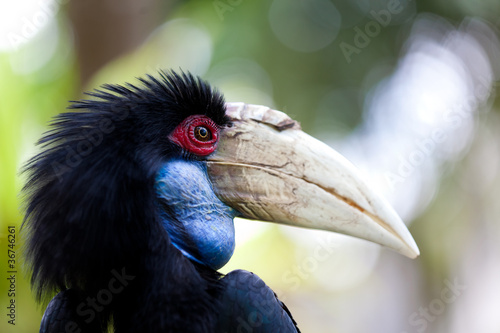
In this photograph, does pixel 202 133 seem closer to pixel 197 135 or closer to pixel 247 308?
pixel 197 135

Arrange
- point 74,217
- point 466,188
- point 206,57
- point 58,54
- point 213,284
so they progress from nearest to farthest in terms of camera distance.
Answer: point 74,217 < point 213,284 < point 58,54 < point 206,57 < point 466,188

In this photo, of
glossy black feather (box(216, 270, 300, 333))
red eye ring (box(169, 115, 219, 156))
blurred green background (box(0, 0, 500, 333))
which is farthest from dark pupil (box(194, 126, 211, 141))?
blurred green background (box(0, 0, 500, 333))

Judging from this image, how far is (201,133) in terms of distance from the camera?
8.21ft

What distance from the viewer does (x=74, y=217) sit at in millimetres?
2133

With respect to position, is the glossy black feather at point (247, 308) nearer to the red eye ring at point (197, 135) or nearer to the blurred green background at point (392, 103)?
the red eye ring at point (197, 135)

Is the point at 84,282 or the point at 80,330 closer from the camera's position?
the point at 84,282

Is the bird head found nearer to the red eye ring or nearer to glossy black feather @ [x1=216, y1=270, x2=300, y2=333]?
the red eye ring

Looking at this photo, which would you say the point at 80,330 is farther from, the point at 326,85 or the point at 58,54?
the point at 326,85

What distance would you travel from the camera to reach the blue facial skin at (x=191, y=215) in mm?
2318

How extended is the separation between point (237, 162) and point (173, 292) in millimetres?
Result: 687

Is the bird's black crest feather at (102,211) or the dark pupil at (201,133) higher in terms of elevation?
the dark pupil at (201,133)

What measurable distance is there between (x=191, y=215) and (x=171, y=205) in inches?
4.1

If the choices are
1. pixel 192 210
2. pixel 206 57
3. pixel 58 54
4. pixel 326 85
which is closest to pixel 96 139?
pixel 192 210

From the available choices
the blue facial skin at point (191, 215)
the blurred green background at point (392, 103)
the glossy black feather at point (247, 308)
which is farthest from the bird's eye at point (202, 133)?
the blurred green background at point (392, 103)
